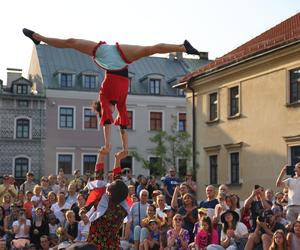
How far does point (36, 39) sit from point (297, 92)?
1705 centimetres

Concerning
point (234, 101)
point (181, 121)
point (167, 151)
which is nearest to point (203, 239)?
point (234, 101)

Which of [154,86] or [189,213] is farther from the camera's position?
[154,86]

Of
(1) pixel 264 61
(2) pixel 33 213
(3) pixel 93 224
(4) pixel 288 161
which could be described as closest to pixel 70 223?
(2) pixel 33 213

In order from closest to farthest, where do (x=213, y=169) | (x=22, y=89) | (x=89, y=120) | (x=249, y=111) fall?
(x=249, y=111) < (x=213, y=169) < (x=22, y=89) < (x=89, y=120)

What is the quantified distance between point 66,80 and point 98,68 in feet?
9.93

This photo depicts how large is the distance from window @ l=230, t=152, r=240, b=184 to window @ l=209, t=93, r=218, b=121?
2.27 metres

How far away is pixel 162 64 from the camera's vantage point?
4541cm

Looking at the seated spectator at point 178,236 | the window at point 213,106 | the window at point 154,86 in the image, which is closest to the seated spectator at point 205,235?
the seated spectator at point 178,236

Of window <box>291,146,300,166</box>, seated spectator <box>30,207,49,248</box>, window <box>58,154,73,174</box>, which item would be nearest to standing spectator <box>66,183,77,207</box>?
seated spectator <box>30,207,49,248</box>

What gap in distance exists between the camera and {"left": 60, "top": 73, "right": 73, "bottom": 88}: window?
40.0 m

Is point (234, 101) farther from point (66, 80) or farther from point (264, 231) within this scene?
point (66, 80)

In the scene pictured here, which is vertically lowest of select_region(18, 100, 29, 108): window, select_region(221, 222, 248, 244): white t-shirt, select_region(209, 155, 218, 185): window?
select_region(221, 222, 248, 244): white t-shirt

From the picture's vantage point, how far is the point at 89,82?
134 ft

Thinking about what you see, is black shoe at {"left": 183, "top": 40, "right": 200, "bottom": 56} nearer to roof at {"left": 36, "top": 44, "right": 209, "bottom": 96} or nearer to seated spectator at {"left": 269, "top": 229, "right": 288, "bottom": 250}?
seated spectator at {"left": 269, "top": 229, "right": 288, "bottom": 250}
